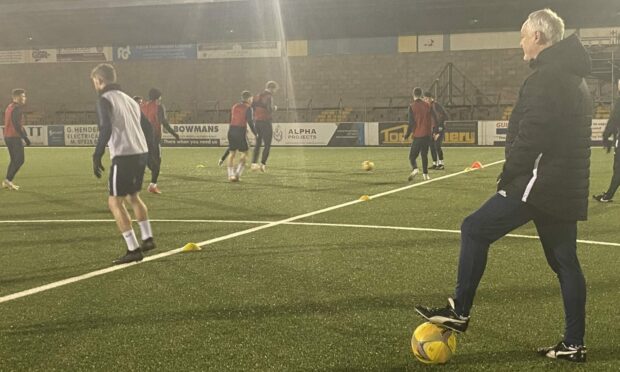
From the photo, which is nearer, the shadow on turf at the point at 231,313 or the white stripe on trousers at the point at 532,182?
the white stripe on trousers at the point at 532,182

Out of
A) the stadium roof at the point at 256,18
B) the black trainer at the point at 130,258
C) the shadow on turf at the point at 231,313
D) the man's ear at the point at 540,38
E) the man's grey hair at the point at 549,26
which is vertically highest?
the stadium roof at the point at 256,18

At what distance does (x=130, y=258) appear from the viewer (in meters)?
6.64

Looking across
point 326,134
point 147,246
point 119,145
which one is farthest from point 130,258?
point 326,134

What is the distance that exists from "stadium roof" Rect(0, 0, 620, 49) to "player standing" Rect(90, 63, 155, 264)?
2774 centimetres

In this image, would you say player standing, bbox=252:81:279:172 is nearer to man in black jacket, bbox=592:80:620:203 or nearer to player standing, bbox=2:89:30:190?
player standing, bbox=2:89:30:190

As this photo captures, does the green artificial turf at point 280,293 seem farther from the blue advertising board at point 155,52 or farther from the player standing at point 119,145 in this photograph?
the blue advertising board at point 155,52

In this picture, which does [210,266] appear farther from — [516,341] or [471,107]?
[471,107]

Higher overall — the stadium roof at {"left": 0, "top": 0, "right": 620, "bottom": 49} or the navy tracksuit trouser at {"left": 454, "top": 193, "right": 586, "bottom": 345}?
the stadium roof at {"left": 0, "top": 0, "right": 620, "bottom": 49}

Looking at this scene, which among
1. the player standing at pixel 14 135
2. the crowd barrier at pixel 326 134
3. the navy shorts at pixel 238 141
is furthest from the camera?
the crowd barrier at pixel 326 134

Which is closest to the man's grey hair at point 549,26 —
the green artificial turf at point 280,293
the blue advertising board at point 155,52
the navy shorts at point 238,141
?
the green artificial turf at point 280,293

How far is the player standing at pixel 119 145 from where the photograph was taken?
6688mm

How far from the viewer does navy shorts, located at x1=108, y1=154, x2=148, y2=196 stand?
6.80 metres

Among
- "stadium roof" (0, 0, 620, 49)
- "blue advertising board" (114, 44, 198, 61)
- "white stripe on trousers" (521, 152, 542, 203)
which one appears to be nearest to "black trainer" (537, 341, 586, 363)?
"white stripe on trousers" (521, 152, 542, 203)

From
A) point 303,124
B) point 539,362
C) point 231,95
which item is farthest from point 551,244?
point 231,95
